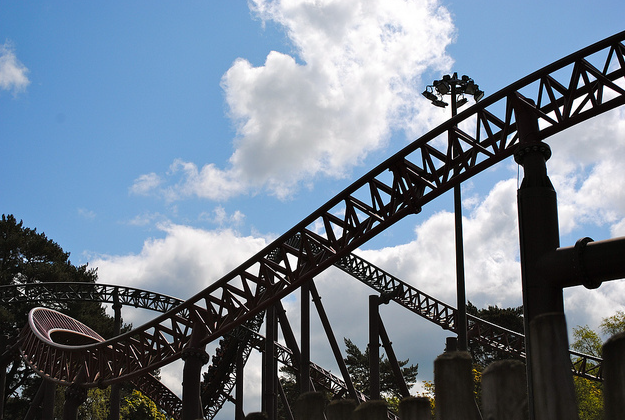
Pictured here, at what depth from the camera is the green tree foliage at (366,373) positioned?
41625 millimetres

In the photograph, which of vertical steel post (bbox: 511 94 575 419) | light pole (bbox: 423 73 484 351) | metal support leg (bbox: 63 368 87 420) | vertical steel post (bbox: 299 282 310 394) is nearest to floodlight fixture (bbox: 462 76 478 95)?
light pole (bbox: 423 73 484 351)

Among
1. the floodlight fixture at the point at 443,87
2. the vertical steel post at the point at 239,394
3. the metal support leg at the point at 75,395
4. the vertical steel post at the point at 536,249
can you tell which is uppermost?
the floodlight fixture at the point at 443,87

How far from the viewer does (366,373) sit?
43562 millimetres

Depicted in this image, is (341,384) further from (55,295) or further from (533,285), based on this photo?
(533,285)

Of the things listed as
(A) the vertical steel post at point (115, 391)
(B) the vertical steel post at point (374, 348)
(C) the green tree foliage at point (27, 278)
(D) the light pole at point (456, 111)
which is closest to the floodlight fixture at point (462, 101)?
(D) the light pole at point (456, 111)

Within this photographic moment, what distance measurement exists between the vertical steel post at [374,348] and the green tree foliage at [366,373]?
23862 mm

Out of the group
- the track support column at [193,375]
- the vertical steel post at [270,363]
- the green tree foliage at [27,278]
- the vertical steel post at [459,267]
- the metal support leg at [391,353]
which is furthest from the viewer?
the green tree foliage at [27,278]

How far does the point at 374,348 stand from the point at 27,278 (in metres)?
25.7

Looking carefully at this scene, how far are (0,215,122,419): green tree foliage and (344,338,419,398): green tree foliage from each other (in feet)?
50.4

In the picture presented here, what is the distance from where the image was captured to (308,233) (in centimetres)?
1366

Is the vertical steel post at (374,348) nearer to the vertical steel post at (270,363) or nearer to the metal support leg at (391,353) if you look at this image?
the metal support leg at (391,353)

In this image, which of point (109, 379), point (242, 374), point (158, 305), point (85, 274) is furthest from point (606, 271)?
point (85, 274)

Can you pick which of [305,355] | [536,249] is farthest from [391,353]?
[536,249]

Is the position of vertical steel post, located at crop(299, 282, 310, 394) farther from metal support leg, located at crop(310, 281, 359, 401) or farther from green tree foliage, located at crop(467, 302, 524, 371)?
green tree foliage, located at crop(467, 302, 524, 371)
